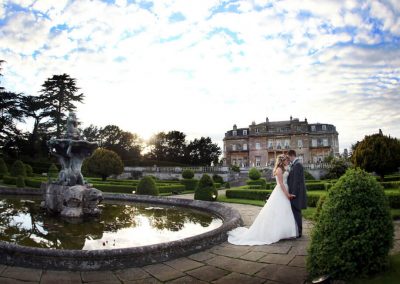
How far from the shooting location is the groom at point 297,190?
5.65m

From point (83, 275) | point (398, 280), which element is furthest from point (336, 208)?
point (83, 275)

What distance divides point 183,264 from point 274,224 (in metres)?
2.15

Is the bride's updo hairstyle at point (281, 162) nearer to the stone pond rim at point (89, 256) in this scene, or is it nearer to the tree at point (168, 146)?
the stone pond rim at point (89, 256)

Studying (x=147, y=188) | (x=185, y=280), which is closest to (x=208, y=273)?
(x=185, y=280)

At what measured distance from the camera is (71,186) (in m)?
8.27

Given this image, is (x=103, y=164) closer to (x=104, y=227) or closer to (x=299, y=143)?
(x=104, y=227)

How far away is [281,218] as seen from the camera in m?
5.50

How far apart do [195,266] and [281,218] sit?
221 cm

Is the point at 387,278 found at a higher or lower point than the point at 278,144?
lower

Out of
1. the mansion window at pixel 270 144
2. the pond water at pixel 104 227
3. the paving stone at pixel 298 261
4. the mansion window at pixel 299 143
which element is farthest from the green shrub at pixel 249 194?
the mansion window at pixel 299 143

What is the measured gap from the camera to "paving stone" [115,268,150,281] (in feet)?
12.1

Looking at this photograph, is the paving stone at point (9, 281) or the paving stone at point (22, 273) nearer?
the paving stone at point (9, 281)

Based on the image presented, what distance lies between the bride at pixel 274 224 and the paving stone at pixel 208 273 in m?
1.46

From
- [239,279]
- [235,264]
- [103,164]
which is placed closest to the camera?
[239,279]
